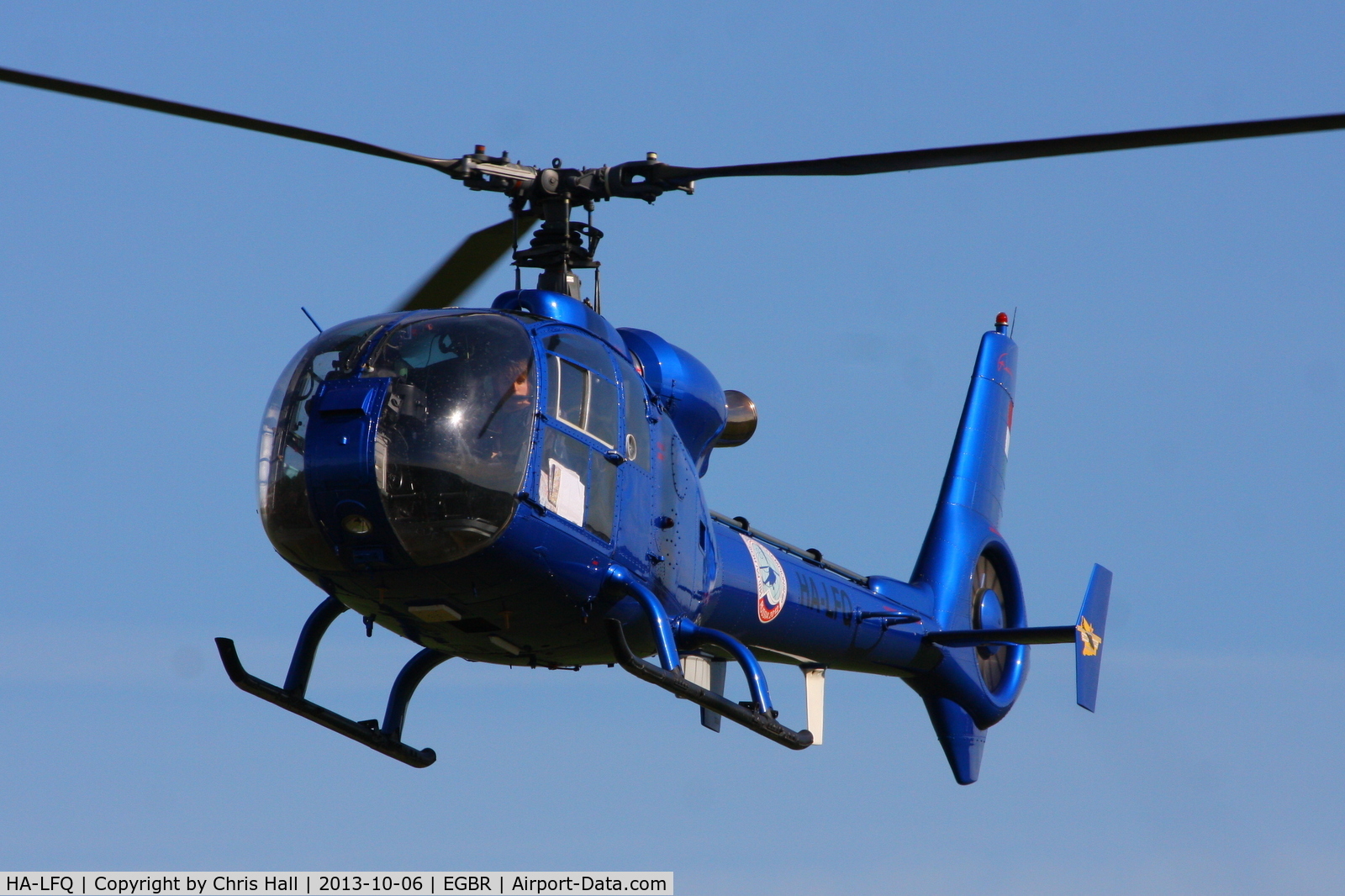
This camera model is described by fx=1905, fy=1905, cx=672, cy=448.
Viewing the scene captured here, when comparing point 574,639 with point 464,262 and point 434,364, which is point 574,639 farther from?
point 464,262

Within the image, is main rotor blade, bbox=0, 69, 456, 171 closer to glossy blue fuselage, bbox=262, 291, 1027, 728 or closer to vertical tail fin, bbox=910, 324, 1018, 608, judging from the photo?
glossy blue fuselage, bbox=262, 291, 1027, 728

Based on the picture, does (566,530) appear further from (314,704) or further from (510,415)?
(314,704)

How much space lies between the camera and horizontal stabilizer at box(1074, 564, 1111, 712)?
19219mm

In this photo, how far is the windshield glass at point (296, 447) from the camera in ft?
43.0

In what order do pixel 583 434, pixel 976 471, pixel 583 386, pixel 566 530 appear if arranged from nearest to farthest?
pixel 566 530 < pixel 583 434 < pixel 583 386 < pixel 976 471

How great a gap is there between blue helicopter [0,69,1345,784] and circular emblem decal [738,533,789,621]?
3 centimetres

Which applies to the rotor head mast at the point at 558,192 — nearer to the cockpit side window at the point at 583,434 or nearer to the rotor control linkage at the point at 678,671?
the cockpit side window at the point at 583,434

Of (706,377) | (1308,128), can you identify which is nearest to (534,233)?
(706,377)

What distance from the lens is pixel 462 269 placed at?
53.0 feet

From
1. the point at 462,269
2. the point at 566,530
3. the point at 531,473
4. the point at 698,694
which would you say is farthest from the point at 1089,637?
the point at 531,473

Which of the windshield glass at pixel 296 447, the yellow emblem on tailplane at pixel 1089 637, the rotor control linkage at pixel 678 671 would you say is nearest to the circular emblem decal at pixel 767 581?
the rotor control linkage at pixel 678 671

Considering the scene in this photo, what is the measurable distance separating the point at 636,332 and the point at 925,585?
6.49 m

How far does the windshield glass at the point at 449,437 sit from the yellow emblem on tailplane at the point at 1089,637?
8.19 meters

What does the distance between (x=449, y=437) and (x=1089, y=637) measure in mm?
9048
